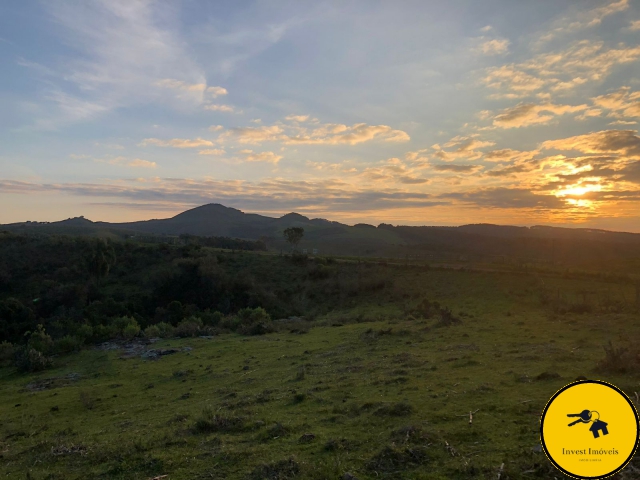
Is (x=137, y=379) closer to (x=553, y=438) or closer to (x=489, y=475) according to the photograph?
(x=489, y=475)

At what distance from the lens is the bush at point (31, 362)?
23.1 meters

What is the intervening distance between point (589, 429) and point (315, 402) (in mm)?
9153

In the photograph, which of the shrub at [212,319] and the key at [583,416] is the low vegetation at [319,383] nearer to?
the shrub at [212,319]

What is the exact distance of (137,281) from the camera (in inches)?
2142

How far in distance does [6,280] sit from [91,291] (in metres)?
14.9

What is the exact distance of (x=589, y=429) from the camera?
322 centimetres

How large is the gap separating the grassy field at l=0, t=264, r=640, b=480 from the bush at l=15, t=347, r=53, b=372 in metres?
0.62

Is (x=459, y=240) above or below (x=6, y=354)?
above

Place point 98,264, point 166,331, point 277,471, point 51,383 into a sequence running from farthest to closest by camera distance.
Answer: point 98,264 → point 166,331 → point 51,383 → point 277,471

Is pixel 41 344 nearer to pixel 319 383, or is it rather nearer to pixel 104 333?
pixel 104 333

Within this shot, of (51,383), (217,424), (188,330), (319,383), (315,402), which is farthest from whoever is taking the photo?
(188,330)

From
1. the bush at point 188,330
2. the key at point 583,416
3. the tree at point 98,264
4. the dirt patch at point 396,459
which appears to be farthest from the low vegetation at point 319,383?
the tree at point 98,264

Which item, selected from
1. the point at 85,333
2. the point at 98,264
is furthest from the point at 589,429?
the point at 98,264

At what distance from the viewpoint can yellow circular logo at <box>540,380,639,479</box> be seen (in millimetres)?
3195
